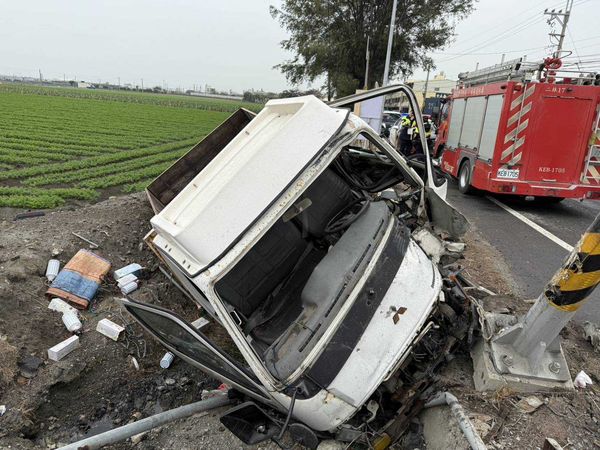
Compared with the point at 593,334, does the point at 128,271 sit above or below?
below

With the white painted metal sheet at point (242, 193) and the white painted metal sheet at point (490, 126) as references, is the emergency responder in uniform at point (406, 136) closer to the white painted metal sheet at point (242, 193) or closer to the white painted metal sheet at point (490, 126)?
the white painted metal sheet at point (490, 126)

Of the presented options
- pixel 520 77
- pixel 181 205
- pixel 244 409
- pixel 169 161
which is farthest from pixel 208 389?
pixel 169 161

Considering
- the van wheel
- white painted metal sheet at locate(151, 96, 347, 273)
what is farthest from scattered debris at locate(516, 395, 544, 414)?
the van wheel

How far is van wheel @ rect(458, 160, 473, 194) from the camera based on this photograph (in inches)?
376

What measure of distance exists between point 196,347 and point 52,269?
2.93 meters

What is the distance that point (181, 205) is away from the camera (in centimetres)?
306

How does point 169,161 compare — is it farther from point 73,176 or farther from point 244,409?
point 244,409

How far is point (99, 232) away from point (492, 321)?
15.9 ft

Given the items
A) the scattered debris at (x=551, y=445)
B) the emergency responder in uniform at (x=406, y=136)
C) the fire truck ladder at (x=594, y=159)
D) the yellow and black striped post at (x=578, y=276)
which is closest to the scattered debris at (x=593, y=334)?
the yellow and black striped post at (x=578, y=276)

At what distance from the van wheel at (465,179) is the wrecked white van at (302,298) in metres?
6.74

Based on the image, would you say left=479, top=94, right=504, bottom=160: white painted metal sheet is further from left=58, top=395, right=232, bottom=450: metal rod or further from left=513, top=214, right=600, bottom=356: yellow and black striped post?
left=58, top=395, right=232, bottom=450: metal rod

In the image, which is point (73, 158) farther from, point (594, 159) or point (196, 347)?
point (594, 159)

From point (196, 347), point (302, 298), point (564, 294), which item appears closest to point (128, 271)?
point (196, 347)

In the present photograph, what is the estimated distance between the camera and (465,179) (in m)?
9.74
